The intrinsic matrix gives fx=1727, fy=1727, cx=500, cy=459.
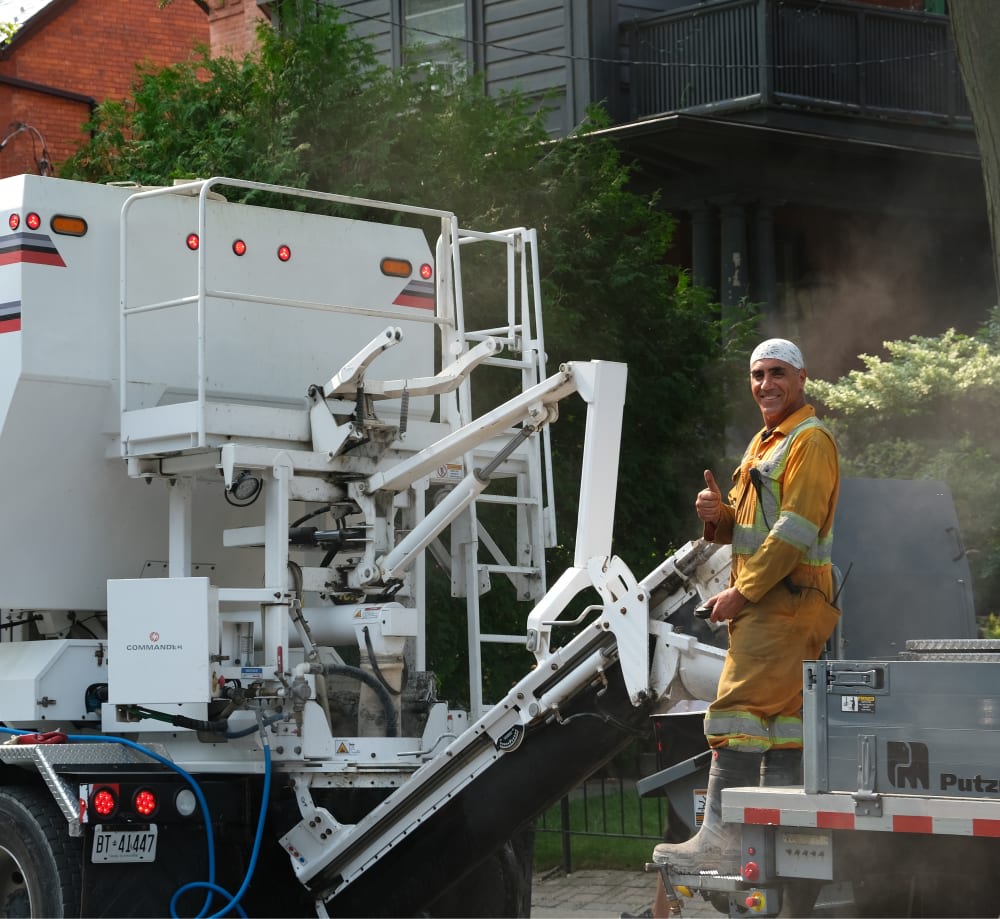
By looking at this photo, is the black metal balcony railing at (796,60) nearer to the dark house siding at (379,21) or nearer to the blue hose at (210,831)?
the dark house siding at (379,21)

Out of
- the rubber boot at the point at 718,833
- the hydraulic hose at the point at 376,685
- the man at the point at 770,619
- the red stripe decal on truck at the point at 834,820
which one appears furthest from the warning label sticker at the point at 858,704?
the hydraulic hose at the point at 376,685

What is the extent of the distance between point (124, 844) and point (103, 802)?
18 cm

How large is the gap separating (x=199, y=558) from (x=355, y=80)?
500 centimetres

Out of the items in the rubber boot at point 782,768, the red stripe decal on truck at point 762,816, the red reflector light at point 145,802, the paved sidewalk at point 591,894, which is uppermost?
the rubber boot at point 782,768

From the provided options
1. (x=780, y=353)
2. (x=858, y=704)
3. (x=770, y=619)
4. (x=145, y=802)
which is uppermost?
(x=780, y=353)

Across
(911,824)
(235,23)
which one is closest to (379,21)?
(235,23)

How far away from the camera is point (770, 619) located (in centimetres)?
543

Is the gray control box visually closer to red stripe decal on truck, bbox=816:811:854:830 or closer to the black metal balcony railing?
red stripe decal on truck, bbox=816:811:854:830

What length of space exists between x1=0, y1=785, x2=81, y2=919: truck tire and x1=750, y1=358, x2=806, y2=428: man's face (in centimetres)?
311

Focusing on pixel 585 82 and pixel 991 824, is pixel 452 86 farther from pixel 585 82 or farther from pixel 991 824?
pixel 991 824

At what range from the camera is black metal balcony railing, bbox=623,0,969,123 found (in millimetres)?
15477

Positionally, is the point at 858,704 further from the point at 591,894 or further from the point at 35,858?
the point at 591,894

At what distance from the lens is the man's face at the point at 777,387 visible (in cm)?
561

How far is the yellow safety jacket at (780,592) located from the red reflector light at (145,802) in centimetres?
233
